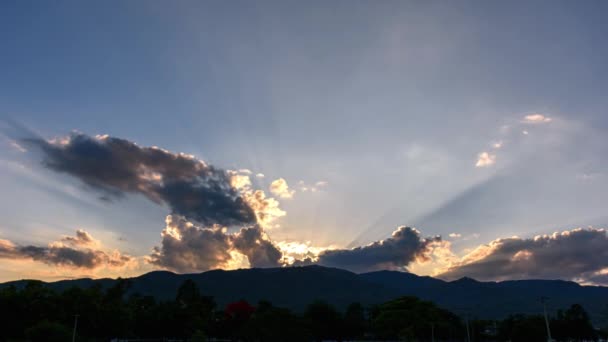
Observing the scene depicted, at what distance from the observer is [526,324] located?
16475cm

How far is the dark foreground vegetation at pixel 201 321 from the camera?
98.1m

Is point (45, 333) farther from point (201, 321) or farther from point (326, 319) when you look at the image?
point (326, 319)

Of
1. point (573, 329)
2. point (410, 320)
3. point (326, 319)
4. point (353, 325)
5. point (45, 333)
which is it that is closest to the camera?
point (45, 333)

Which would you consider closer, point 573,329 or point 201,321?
point 201,321

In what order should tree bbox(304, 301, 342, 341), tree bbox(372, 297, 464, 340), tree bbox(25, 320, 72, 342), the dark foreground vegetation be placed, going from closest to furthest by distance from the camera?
tree bbox(25, 320, 72, 342) < the dark foreground vegetation < tree bbox(372, 297, 464, 340) < tree bbox(304, 301, 342, 341)

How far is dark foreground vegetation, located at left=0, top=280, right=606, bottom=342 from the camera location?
3861 inches

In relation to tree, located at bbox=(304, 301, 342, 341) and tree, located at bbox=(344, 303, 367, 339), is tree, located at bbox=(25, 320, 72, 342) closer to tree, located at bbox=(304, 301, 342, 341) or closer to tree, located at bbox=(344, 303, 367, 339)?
tree, located at bbox=(304, 301, 342, 341)

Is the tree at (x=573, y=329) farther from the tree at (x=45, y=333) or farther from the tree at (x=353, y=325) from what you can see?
the tree at (x=45, y=333)

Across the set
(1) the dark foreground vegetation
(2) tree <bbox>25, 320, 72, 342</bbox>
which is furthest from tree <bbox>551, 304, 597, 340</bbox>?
(2) tree <bbox>25, 320, 72, 342</bbox>

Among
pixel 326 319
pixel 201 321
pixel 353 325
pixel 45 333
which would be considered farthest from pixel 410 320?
pixel 45 333

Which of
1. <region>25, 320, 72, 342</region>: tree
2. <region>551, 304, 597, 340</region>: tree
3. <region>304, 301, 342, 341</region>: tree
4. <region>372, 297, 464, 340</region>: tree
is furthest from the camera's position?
<region>551, 304, 597, 340</region>: tree

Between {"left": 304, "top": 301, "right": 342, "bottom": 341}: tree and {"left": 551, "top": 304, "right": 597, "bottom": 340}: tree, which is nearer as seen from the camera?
{"left": 304, "top": 301, "right": 342, "bottom": 341}: tree

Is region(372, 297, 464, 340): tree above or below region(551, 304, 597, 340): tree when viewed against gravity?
above

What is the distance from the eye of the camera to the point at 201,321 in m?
149
